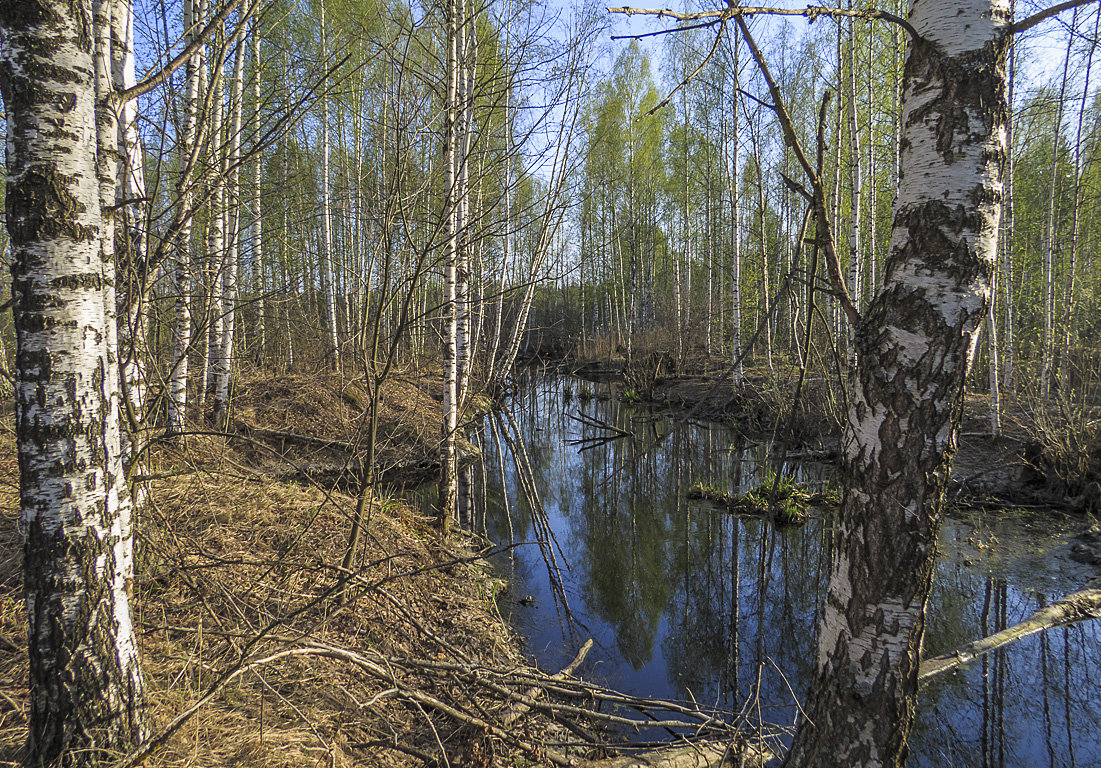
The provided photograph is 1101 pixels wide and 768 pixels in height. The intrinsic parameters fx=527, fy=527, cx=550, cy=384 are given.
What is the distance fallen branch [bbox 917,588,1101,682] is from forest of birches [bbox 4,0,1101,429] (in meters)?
1.65

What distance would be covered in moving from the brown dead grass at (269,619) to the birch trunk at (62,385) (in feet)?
1.08

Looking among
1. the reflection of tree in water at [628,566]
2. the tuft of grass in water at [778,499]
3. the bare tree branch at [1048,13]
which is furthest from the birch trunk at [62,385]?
the tuft of grass in water at [778,499]

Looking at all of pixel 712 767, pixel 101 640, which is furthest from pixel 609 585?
pixel 101 640

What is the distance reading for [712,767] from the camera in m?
2.46

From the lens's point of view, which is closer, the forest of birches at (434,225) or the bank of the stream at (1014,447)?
the forest of birches at (434,225)

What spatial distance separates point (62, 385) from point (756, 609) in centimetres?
520

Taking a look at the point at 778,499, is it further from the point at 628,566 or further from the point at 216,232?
the point at 216,232

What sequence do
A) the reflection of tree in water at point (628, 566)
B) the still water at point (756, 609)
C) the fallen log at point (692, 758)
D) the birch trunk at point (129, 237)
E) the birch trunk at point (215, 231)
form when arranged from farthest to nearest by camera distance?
the reflection of tree in water at point (628, 566) → the still water at point (756, 609) → the birch trunk at point (215, 231) → the fallen log at point (692, 758) → the birch trunk at point (129, 237)

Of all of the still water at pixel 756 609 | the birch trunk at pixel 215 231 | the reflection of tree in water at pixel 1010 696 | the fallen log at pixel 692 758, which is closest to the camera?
the fallen log at pixel 692 758

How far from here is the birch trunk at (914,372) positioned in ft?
4.76

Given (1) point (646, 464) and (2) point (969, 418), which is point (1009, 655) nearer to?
(2) point (969, 418)

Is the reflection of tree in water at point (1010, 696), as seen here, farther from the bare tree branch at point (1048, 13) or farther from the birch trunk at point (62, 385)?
the birch trunk at point (62, 385)

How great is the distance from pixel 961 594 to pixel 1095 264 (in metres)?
13.9

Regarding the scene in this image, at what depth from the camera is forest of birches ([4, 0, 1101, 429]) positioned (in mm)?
2924
